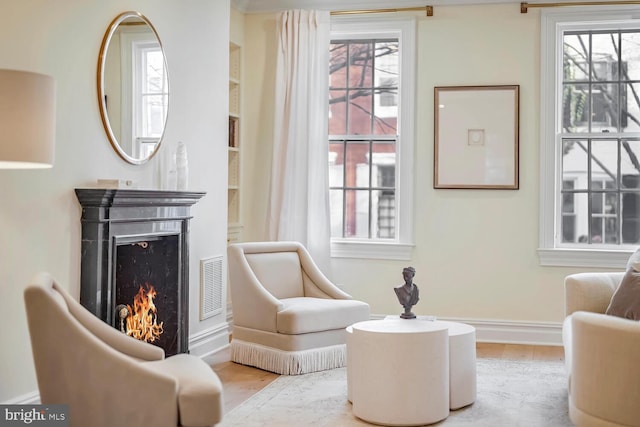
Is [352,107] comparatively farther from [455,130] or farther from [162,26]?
[162,26]

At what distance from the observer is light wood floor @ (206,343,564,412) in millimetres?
4141

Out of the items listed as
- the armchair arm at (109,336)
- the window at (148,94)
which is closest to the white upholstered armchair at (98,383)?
the armchair arm at (109,336)

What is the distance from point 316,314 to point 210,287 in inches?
33.8

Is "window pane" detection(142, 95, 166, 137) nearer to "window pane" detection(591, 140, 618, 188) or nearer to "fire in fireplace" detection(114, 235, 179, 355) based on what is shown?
"fire in fireplace" detection(114, 235, 179, 355)

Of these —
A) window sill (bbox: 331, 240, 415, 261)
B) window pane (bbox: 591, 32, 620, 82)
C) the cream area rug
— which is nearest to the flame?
the cream area rug

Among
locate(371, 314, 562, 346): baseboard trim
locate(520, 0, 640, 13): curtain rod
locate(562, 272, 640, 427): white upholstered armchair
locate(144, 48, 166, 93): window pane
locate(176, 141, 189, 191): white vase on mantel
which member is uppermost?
locate(520, 0, 640, 13): curtain rod

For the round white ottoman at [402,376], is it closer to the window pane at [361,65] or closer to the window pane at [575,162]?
the window pane at [575,162]

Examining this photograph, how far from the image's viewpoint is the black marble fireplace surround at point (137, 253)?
3.66 meters

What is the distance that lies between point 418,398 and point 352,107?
3228 millimetres

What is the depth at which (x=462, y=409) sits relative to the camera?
150 inches

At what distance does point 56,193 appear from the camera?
3.45 metres

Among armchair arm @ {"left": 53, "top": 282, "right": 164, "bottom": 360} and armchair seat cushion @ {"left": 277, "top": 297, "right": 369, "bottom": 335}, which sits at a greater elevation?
armchair arm @ {"left": 53, "top": 282, "right": 164, "bottom": 360}

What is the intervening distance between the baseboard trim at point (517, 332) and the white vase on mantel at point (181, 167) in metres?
2.54

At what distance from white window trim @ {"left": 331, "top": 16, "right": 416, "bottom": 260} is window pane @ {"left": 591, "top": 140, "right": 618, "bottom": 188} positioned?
1389mm
